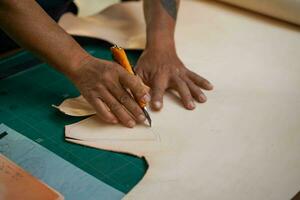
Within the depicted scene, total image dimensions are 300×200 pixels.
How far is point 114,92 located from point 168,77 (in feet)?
0.61

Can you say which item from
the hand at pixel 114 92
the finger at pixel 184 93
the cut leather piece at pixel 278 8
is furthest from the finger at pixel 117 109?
the cut leather piece at pixel 278 8

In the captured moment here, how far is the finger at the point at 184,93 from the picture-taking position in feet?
3.00

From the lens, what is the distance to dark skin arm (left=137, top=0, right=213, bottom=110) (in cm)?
94

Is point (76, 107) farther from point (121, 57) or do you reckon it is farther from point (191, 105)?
point (191, 105)

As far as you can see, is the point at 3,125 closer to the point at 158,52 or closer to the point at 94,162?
the point at 94,162

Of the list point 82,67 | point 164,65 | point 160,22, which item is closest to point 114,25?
point 160,22

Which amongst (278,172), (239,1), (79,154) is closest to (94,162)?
(79,154)

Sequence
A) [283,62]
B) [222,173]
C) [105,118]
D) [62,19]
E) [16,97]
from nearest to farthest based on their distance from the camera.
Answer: [222,173]
[105,118]
[16,97]
[283,62]
[62,19]

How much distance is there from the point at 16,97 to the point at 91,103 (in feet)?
0.76

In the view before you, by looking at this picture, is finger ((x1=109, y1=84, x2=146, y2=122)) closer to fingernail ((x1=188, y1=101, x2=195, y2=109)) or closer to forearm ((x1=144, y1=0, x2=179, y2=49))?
fingernail ((x1=188, y1=101, x2=195, y2=109))

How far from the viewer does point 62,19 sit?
1290 mm

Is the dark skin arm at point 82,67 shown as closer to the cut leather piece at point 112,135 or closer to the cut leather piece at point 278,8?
the cut leather piece at point 112,135

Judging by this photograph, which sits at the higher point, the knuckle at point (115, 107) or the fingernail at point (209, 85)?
the knuckle at point (115, 107)

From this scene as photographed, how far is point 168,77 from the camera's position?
989mm
